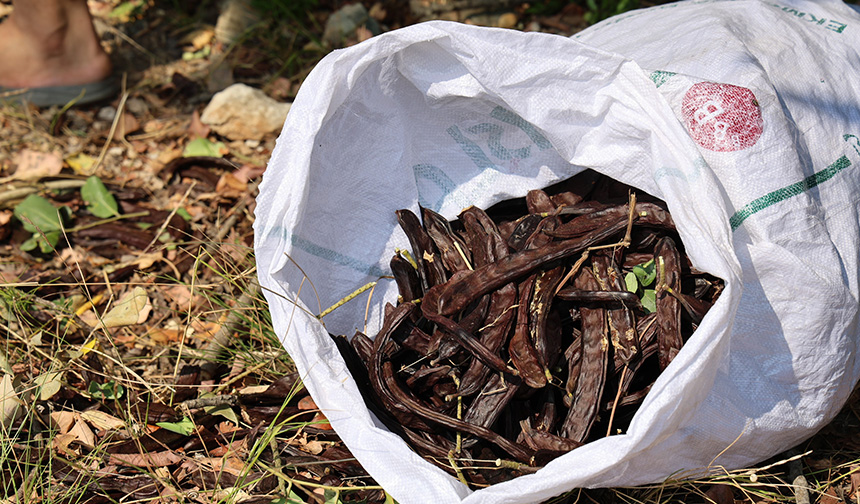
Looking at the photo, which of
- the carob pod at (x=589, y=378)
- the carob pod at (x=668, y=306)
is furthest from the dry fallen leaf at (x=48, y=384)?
the carob pod at (x=668, y=306)

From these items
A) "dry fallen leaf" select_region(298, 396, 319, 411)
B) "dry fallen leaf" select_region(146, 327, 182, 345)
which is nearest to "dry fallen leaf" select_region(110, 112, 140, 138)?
"dry fallen leaf" select_region(146, 327, 182, 345)

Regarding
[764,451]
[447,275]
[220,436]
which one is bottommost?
[220,436]

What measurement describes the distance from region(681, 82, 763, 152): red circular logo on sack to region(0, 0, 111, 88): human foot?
2.60 metres

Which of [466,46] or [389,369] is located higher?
[466,46]

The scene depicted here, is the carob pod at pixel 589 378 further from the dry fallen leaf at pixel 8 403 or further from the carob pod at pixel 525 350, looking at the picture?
the dry fallen leaf at pixel 8 403

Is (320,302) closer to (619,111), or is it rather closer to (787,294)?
(619,111)

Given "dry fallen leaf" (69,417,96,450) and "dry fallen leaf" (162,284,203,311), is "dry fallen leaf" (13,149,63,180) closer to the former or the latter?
"dry fallen leaf" (162,284,203,311)

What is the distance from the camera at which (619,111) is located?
1.69m

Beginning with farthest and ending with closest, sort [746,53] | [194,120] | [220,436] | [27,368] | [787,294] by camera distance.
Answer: [194,120]
[27,368]
[220,436]
[746,53]
[787,294]

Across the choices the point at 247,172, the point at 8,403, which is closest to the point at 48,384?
the point at 8,403

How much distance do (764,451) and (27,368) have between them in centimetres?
204

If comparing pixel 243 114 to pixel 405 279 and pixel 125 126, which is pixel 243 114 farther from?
pixel 405 279

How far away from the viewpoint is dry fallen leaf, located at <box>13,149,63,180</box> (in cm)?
267

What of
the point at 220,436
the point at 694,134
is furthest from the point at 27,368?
the point at 694,134
